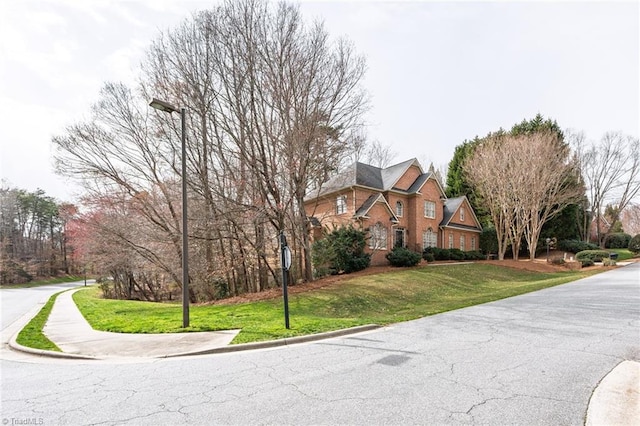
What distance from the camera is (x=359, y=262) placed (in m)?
21.0

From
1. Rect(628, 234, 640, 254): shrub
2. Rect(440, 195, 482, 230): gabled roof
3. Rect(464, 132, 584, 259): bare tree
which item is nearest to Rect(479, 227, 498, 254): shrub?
Rect(440, 195, 482, 230): gabled roof

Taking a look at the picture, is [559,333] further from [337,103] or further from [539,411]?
[337,103]

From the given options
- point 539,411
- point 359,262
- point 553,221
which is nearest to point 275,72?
point 359,262

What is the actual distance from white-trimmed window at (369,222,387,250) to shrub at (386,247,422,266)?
3.43 ft

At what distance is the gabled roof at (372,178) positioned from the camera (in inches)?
931

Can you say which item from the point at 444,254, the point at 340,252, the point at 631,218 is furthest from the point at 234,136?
the point at 631,218

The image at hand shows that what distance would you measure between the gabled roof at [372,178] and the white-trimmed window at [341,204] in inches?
51.0

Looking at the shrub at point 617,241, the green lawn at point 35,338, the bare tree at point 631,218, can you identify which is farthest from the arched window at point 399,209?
the bare tree at point 631,218

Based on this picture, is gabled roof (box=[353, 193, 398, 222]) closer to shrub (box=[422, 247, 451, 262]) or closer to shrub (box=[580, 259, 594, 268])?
shrub (box=[422, 247, 451, 262])

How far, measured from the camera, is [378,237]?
2384 centimetres

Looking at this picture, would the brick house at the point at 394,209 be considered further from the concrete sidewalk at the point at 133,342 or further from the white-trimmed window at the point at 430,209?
the concrete sidewalk at the point at 133,342

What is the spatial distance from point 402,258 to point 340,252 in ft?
16.6

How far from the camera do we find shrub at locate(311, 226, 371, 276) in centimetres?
1978

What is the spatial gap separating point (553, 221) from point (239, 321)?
38.0 m
